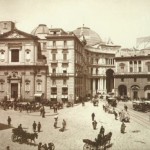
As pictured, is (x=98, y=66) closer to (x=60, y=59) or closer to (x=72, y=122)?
(x=60, y=59)

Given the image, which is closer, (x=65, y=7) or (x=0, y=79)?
(x=65, y=7)

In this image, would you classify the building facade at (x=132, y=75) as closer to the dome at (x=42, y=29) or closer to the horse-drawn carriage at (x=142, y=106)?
the horse-drawn carriage at (x=142, y=106)

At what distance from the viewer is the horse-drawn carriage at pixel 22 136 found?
32.6ft

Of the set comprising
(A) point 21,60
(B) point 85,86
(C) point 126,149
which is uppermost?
(A) point 21,60

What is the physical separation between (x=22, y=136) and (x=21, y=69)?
42.3 ft

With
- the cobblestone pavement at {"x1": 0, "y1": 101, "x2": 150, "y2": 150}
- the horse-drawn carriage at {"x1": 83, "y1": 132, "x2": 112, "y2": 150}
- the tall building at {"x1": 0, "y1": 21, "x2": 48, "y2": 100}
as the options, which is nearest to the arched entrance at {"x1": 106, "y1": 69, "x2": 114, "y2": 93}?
the tall building at {"x1": 0, "y1": 21, "x2": 48, "y2": 100}

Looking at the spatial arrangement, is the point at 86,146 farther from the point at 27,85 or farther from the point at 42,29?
the point at 27,85

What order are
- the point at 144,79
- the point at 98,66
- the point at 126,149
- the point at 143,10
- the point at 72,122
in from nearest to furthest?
the point at 126,149 < the point at 143,10 < the point at 72,122 < the point at 144,79 < the point at 98,66

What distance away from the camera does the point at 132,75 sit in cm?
2362

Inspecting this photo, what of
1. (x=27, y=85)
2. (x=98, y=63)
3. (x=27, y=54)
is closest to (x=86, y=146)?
(x=27, y=85)

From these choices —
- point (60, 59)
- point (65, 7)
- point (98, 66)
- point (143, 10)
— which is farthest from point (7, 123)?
point (98, 66)

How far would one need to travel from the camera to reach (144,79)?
20672 mm

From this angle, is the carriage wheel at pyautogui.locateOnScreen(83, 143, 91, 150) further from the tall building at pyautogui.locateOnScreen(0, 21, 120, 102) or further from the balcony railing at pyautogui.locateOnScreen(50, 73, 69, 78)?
the balcony railing at pyautogui.locateOnScreen(50, 73, 69, 78)

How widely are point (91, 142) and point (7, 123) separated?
4888mm
